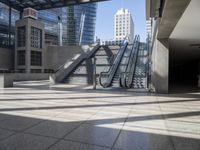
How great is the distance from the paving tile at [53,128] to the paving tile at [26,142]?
0.24 m

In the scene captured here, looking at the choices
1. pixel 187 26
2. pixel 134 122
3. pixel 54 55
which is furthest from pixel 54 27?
pixel 134 122

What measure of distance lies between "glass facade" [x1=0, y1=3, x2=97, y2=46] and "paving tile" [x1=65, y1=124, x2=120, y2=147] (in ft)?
92.4

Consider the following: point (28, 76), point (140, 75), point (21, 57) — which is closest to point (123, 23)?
point (21, 57)

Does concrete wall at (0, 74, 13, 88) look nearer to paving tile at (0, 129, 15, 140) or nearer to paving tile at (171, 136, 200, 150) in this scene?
paving tile at (0, 129, 15, 140)

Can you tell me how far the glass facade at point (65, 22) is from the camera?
104ft

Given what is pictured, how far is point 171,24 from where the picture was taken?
7.82 m

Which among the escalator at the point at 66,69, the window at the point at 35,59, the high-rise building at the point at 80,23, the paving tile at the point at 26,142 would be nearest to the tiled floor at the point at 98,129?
the paving tile at the point at 26,142

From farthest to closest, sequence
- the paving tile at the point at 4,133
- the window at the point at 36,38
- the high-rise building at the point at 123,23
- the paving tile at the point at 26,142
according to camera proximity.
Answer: the high-rise building at the point at 123,23, the window at the point at 36,38, the paving tile at the point at 4,133, the paving tile at the point at 26,142

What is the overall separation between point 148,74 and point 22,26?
2190 cm

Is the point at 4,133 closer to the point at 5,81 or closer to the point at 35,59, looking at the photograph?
the point at 5,81

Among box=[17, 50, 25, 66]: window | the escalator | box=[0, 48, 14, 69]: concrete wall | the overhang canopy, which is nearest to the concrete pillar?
the escalator

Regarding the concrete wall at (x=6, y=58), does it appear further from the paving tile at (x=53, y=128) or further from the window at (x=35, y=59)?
the paving tile at (x=53, y=128)

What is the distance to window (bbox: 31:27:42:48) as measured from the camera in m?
29.2

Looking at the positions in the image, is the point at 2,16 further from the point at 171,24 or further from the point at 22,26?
the point at 171,24
